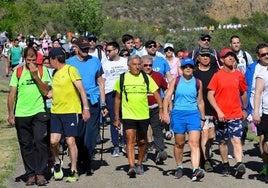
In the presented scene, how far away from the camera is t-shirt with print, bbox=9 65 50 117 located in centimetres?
973

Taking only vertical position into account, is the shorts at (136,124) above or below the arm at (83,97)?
below

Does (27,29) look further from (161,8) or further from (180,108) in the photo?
(180,108)

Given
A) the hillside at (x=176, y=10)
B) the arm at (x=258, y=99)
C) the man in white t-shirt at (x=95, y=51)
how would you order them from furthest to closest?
the hillside at (x=176, y=10) → the man in white t-shirt at (x=95, y=51) → the arm at (x=258, y=99)

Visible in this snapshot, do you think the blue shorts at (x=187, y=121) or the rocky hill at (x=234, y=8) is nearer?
the blue shorts at (x=187, y=121)

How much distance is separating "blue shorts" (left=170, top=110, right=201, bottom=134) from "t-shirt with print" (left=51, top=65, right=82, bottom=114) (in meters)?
1.54

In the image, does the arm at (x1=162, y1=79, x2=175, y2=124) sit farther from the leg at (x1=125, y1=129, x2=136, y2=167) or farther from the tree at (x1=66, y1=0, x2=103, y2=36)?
the tree at (x1=66, y1=0, x2=103, y2=36)

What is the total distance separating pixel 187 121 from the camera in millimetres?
9977

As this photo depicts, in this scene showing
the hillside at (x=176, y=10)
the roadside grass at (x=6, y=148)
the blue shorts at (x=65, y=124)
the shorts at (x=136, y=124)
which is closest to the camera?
the blue shorts at (x=65, y=124)

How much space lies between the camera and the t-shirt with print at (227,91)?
10164 mm

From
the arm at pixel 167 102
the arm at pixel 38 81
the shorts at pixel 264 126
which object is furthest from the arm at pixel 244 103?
the arm at pixel 38 81

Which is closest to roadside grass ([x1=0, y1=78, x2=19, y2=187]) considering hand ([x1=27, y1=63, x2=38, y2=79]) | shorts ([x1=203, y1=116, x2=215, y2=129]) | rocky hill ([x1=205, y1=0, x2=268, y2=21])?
hand ([x1=27, y1=63, x2=38, y2=79])

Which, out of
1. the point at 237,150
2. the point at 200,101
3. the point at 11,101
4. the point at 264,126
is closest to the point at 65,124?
the point at 11,101

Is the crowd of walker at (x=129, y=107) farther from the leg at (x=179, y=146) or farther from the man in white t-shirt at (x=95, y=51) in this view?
the man in white t-shirt at (x=95, y=51)

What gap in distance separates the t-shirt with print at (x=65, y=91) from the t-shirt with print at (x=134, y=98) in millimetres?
863
